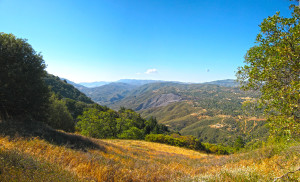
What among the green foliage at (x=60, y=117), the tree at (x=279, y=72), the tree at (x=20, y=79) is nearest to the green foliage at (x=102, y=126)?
the green foliage at (x=60, y=117)

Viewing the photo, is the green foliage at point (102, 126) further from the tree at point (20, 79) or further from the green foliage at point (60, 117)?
the tree at point (20, 79)

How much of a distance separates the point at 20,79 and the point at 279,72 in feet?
60.4

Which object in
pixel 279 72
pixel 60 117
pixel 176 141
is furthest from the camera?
pixel 176 141

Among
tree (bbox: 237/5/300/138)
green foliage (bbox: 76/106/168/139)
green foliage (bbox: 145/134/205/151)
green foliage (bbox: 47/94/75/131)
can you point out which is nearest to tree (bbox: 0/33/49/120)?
tree (bbox: 237/5/300/138)

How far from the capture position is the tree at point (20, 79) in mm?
12031

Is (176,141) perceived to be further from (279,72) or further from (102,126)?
(279,72)

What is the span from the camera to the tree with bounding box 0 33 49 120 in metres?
12.0

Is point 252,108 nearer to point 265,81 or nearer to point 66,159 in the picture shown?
point 265,81

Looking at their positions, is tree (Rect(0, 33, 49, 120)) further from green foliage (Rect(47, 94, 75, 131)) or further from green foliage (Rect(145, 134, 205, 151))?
green foliage (Rect(145, 134, 205, 151))

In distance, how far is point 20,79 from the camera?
12.4 m

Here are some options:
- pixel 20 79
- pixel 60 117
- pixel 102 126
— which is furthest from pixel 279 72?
pixel 102 126

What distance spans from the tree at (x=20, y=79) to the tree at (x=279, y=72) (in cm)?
1739

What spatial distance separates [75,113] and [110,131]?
Answer: 38778 millimetres

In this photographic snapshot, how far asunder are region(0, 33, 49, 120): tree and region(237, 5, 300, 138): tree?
1739 centimetres
